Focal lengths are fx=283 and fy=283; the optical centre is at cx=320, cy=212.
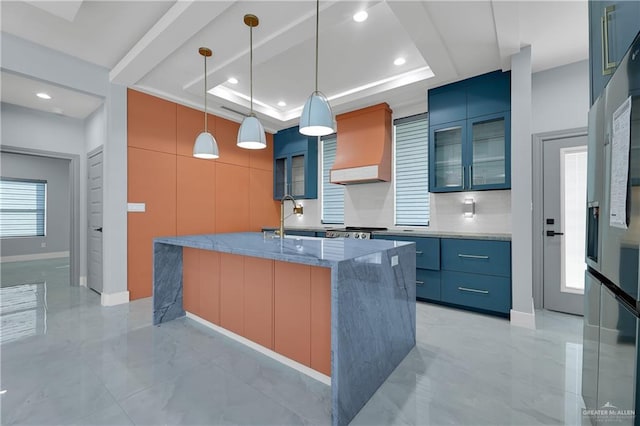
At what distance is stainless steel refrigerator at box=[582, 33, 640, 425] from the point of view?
1.04m

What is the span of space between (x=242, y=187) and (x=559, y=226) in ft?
15.5

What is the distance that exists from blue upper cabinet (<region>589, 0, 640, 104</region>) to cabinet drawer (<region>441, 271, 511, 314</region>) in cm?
209

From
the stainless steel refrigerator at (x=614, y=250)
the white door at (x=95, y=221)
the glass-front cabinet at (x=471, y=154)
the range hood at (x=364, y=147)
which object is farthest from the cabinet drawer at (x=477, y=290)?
the white door at (x=95, y=221)

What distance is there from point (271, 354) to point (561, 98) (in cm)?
419

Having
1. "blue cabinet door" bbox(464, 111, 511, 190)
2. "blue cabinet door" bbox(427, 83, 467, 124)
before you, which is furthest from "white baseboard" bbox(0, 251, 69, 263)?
"blue cabinet door" bbox(464, 111, 511, 190)

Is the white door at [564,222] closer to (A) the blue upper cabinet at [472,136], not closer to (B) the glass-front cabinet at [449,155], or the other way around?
Answer: (A) the blue upper cabinet at [472,136]

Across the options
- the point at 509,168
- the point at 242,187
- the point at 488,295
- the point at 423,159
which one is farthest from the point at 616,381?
the point at 242,187

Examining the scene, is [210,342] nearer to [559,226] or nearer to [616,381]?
[616,381]

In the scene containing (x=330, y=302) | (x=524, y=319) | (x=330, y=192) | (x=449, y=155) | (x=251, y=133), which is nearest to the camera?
(x=330, y=302)

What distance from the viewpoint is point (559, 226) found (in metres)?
3.32

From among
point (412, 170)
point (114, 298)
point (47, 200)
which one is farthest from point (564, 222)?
point (47, 200)

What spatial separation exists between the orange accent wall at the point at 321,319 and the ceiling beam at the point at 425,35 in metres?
2.18

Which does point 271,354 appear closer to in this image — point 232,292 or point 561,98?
point 232,292

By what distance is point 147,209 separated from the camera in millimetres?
3973
